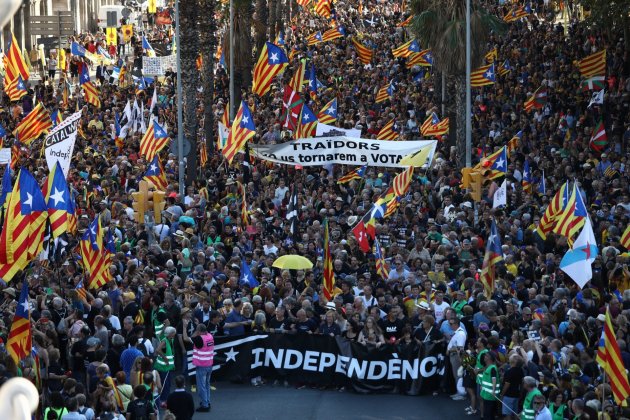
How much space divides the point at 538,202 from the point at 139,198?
24.3ft

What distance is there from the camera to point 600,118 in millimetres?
30734

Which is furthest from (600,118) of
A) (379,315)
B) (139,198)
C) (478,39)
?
(379,315)

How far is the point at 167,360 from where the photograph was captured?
575 inches

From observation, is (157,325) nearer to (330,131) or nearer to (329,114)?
(330,131)

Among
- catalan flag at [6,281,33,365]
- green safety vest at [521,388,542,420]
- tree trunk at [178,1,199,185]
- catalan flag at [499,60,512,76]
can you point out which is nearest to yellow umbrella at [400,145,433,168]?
tree trunk at [178,1,199,185]

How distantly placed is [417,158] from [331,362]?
868 centimetres

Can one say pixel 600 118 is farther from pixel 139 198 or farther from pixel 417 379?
pixel 417 379

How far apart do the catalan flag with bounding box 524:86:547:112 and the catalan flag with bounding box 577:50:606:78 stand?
1.18m

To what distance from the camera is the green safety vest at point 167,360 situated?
47.9 feet

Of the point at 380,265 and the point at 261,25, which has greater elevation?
the point at 261,25

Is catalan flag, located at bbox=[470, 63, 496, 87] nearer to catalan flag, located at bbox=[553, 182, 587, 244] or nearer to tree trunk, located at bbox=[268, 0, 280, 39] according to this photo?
catalan flag, located at bbox=[553, 182, 587, 244]

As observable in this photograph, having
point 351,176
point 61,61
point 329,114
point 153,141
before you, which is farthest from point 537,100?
point 61,61

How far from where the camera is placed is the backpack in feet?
39.8

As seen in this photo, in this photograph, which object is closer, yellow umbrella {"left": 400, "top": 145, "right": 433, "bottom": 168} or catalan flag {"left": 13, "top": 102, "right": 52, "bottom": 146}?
yellow umbrella {"left": 400, "top": 145, "right": 433, "bottom": 168}
